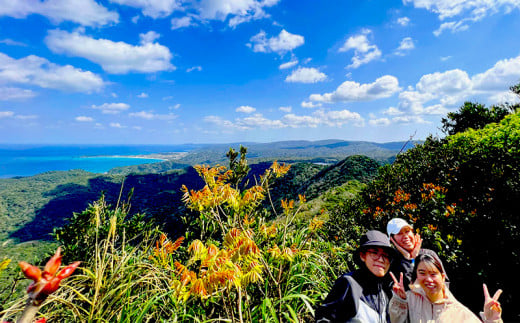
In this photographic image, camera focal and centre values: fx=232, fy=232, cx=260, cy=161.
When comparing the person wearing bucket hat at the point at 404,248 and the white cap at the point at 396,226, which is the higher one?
the white cap at the point at 396,226

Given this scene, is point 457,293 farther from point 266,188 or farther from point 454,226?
point 266,188

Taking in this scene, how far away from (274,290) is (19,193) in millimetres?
179595

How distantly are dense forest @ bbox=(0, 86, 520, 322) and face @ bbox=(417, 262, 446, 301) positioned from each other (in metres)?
1.05

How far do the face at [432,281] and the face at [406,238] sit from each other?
1.58 ft

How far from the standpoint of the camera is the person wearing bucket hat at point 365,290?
79.0 inches

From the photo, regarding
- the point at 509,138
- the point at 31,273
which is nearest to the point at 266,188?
the point at 31,273

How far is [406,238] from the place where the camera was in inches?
98.9

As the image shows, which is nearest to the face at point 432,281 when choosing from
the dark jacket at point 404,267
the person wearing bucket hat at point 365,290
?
the person wearing bucket hat at point 365,290

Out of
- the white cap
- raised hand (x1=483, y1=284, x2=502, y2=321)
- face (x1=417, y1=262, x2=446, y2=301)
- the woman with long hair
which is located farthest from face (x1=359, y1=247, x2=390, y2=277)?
raised hand (x1=483, y1=284, x2=502, y2=321)

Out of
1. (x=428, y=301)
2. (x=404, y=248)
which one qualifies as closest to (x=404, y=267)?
(x=404, y=248)

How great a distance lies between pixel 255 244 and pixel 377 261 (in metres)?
1.20

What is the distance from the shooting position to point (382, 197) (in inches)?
Answer: 260

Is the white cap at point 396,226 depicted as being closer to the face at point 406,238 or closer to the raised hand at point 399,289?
the face at point 406,238

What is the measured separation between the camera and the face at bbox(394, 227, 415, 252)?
2.51 metres
